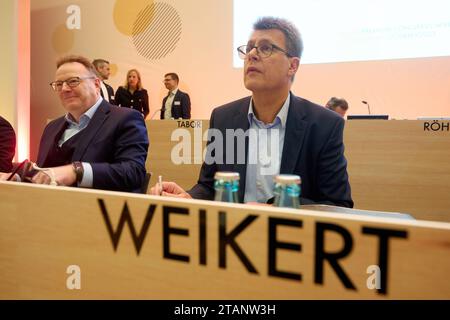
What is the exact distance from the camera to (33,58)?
611cm

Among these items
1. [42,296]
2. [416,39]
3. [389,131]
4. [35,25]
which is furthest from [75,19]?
[42,296]

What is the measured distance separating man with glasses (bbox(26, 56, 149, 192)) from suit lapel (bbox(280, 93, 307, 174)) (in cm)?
57

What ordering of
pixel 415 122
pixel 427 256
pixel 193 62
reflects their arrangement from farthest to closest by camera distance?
pixel 193 62, pixel 415 122, pixel 427 256

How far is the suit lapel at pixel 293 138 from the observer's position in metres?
1.24

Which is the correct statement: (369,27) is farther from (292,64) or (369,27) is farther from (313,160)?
(313,160)

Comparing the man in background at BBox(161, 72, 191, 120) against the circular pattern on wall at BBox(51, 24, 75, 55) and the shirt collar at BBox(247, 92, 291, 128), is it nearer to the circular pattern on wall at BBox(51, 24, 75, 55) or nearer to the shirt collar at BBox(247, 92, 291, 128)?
the circular pattern on wall at BBox(51, 24, 75, 55)

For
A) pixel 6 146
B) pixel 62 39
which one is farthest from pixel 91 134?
pixel 62 39

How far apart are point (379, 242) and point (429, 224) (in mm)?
48

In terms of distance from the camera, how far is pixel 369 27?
3.96 metres

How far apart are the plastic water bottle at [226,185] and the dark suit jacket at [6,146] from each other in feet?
5.35

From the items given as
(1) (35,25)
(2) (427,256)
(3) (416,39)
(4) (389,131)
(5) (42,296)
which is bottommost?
(5) (42,296)

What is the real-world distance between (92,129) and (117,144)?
0.37ft
